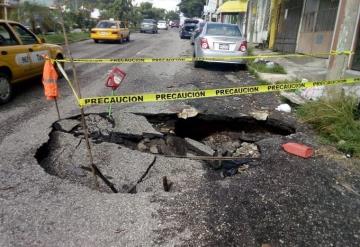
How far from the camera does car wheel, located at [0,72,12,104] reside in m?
6.64

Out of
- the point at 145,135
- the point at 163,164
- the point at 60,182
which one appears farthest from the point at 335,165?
the point at 60,182

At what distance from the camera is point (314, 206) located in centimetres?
343

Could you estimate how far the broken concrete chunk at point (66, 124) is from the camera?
528 centimetres

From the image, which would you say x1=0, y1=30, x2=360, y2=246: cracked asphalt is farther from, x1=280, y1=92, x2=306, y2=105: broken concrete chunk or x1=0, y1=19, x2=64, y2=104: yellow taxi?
x1=0, y1=19, x2=64, y2=104: yellow taxi

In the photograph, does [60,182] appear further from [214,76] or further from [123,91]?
[214,76]

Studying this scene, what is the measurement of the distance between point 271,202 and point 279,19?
55.9 feet

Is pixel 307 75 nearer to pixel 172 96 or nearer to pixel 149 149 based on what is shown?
pixel 172 96

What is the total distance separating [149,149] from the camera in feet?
16.4

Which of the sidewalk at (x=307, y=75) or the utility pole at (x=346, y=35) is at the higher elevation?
the utility pole at (x=346, y=35)

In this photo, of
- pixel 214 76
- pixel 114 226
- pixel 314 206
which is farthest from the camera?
pixel 214 76

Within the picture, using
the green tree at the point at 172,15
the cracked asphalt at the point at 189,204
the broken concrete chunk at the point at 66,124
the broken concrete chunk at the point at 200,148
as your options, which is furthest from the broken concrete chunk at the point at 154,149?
the green tree at the point at 172,15

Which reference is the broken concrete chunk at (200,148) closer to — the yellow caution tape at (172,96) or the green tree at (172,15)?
the yellow caution tape at (172,96)

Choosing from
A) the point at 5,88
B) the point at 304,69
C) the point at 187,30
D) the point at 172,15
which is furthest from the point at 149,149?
the point at 172,15

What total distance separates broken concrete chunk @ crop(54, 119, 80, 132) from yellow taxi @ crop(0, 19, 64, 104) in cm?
200
